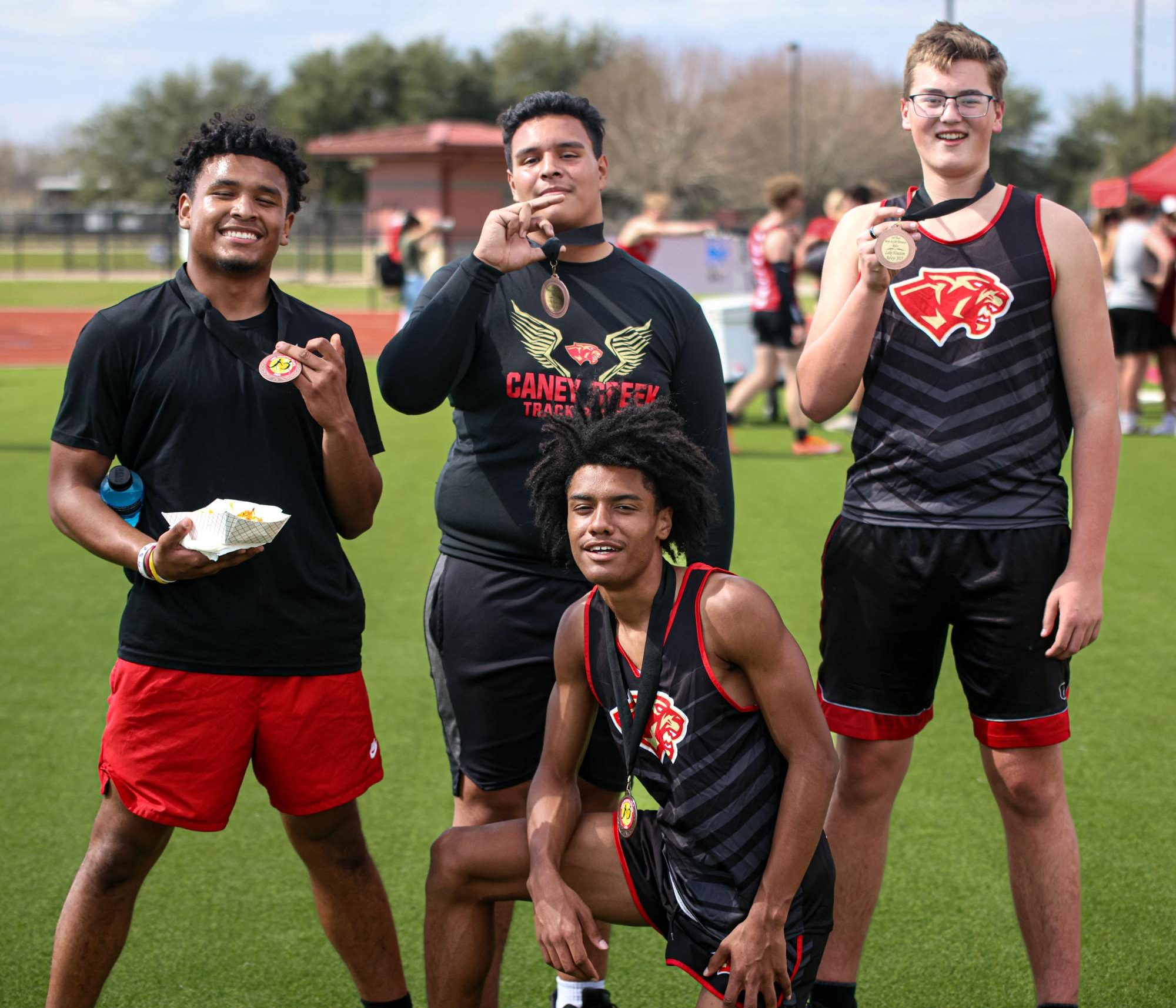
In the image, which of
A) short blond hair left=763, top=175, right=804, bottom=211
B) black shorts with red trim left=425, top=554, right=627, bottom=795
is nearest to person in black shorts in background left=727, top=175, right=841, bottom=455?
short blond hair left=763, top=175, right=804, bottom=211

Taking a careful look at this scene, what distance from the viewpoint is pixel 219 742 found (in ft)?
9.25

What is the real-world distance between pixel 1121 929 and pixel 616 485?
2021 mm

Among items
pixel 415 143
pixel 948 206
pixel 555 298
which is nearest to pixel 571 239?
pixel 555 298

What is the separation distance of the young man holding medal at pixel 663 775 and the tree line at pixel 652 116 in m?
65.6

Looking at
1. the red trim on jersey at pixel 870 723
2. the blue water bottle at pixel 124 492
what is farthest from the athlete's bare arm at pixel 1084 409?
the blue water bottle at pixel 124 492

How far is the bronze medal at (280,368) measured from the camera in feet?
9.06

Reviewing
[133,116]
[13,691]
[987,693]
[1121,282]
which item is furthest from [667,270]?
[133,116]

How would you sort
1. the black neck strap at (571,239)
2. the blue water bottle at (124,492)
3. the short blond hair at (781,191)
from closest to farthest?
1. the blue water bottle at (124,492)
2. the black neck strap at (571,239)
3. the short blond hair at (781,191)

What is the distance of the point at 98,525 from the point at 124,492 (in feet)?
0.29

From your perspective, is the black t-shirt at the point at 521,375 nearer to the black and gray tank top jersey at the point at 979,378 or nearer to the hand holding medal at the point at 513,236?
the hand holding medal at the point at 513,236

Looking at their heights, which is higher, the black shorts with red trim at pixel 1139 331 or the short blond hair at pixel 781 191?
the short blond hair at pixel 781 191

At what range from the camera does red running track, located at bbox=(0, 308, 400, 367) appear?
67.5 ft

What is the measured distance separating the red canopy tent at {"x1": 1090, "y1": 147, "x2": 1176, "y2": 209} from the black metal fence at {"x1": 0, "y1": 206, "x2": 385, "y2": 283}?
72.0 ft

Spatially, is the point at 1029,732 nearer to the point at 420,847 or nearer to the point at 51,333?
the point at 420,847
